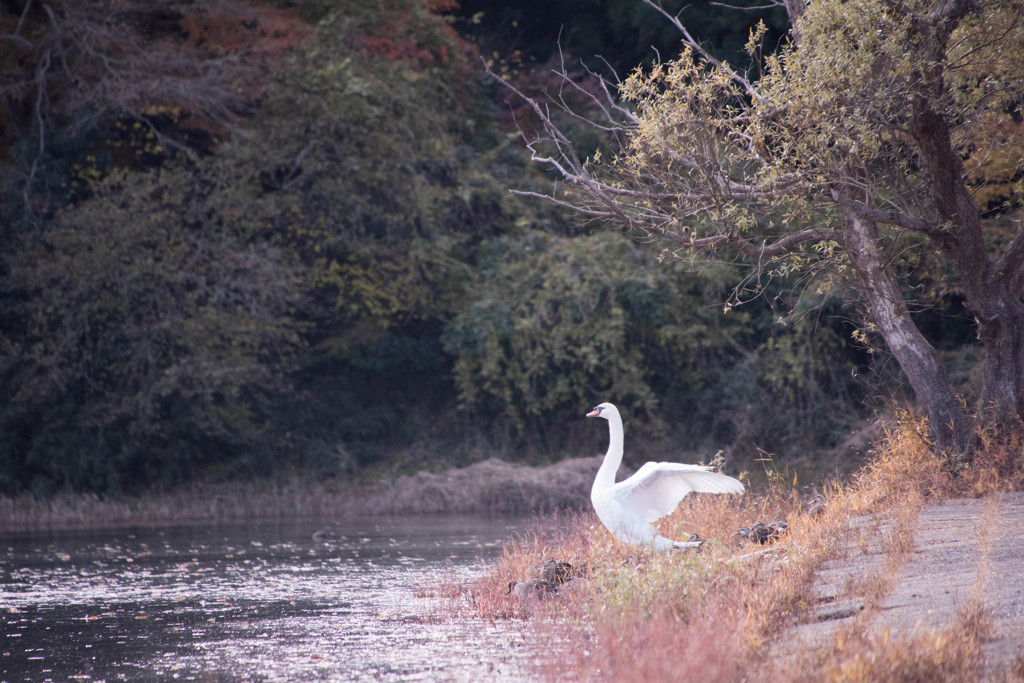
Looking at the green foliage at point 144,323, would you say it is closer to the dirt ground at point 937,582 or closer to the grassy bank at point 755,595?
the grassy bank at point 755,595

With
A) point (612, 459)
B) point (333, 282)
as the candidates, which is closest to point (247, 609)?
point (612, 459)

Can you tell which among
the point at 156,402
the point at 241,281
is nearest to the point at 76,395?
the point at 156,402

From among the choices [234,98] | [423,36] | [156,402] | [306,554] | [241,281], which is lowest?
[306,554]

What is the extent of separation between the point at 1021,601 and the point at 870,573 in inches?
43.8

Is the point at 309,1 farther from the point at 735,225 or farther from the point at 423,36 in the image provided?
the point at 735,225

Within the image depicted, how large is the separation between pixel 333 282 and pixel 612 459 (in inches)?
537

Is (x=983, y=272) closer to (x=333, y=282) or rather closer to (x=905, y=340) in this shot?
(x=905, y=340)

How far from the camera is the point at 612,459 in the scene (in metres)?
10.0

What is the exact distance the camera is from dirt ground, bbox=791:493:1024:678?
6.08 meters

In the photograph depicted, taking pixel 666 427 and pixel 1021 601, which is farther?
pixel 666 427

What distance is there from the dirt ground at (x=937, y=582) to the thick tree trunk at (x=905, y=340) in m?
1.65

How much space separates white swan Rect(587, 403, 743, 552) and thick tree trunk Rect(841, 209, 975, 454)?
3.13 metres

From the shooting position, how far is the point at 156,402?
20125 millimetres

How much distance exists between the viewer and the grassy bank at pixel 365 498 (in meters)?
19.9
